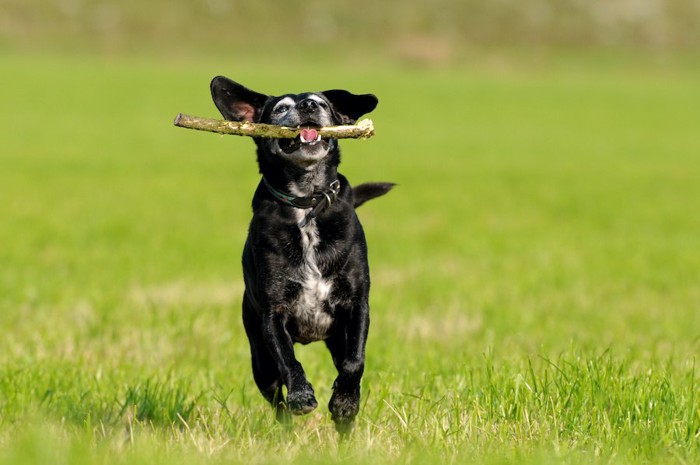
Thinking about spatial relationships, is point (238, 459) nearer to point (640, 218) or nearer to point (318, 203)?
point (318, 203)

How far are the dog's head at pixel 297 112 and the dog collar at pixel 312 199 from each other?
154mm

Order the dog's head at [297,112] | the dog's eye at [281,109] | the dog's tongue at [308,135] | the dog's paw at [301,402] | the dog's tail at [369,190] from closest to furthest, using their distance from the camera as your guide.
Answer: the dog's paw at [301,402], the dog's tongue at [308,135], the dog's head at [297,112], the dog's eye at [281,109], the dog's tail at [369,190]

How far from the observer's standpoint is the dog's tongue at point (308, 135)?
174 inches

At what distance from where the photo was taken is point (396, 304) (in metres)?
10.8

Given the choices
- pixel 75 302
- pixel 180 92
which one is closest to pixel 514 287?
pixel 75 302

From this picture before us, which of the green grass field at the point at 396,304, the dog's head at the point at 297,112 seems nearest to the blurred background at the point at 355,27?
the green grass field at the point at 396,304

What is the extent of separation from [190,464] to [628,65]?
352 feet

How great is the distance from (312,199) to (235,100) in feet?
2.45

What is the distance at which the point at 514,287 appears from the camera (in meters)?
11.9

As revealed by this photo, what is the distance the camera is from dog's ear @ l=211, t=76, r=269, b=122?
15.8 feet

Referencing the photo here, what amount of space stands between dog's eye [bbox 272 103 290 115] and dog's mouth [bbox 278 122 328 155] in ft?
0.50

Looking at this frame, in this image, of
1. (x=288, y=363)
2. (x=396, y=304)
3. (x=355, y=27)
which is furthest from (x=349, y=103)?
(x=355, y=27)

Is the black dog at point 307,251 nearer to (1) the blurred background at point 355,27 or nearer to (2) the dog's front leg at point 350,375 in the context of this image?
(2) the dog's front leg at point 350,375

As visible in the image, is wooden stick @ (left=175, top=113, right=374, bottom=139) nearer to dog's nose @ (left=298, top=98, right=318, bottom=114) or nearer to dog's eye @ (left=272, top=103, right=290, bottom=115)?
dog's nose @ (left=298, top=98, right=318, bottom=114)
